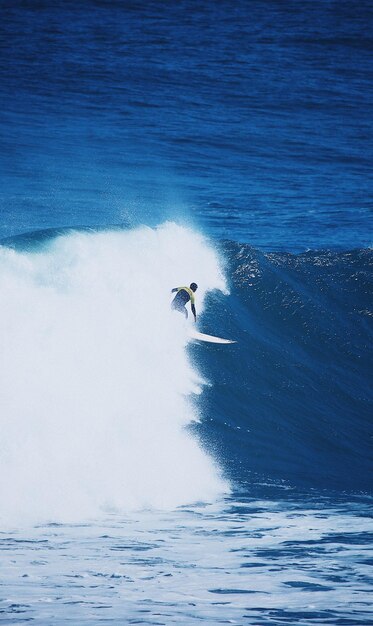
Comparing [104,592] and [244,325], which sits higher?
[244,325]

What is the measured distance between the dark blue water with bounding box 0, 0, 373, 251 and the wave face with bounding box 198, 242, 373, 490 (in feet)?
11.7

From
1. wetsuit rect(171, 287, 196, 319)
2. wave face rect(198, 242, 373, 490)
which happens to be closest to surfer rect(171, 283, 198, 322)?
wetsuit rect(171, 287, 196, 319)

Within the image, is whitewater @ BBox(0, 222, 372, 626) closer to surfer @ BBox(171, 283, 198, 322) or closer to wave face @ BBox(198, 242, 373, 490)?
wave face @ BBox(198, 242, 373, 490)

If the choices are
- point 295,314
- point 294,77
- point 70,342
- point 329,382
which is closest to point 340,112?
point 294,77

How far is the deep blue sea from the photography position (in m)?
6.88

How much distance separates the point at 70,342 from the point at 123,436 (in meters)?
2.04

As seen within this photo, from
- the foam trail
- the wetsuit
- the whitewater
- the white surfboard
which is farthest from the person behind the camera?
the white surfboard

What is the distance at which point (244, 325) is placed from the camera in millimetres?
15422

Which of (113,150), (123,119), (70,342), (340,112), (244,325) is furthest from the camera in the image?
(340,112)

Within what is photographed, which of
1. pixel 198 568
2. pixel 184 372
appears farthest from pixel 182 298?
pixel 198 568

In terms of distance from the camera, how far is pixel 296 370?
14242 millimetres

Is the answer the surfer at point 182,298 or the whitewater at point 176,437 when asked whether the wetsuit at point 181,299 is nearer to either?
the surfer at point 182,298

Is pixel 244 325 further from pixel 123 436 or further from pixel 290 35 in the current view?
pixel 290 35

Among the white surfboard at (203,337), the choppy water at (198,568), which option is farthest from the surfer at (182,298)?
the choppy water at (198,568)
